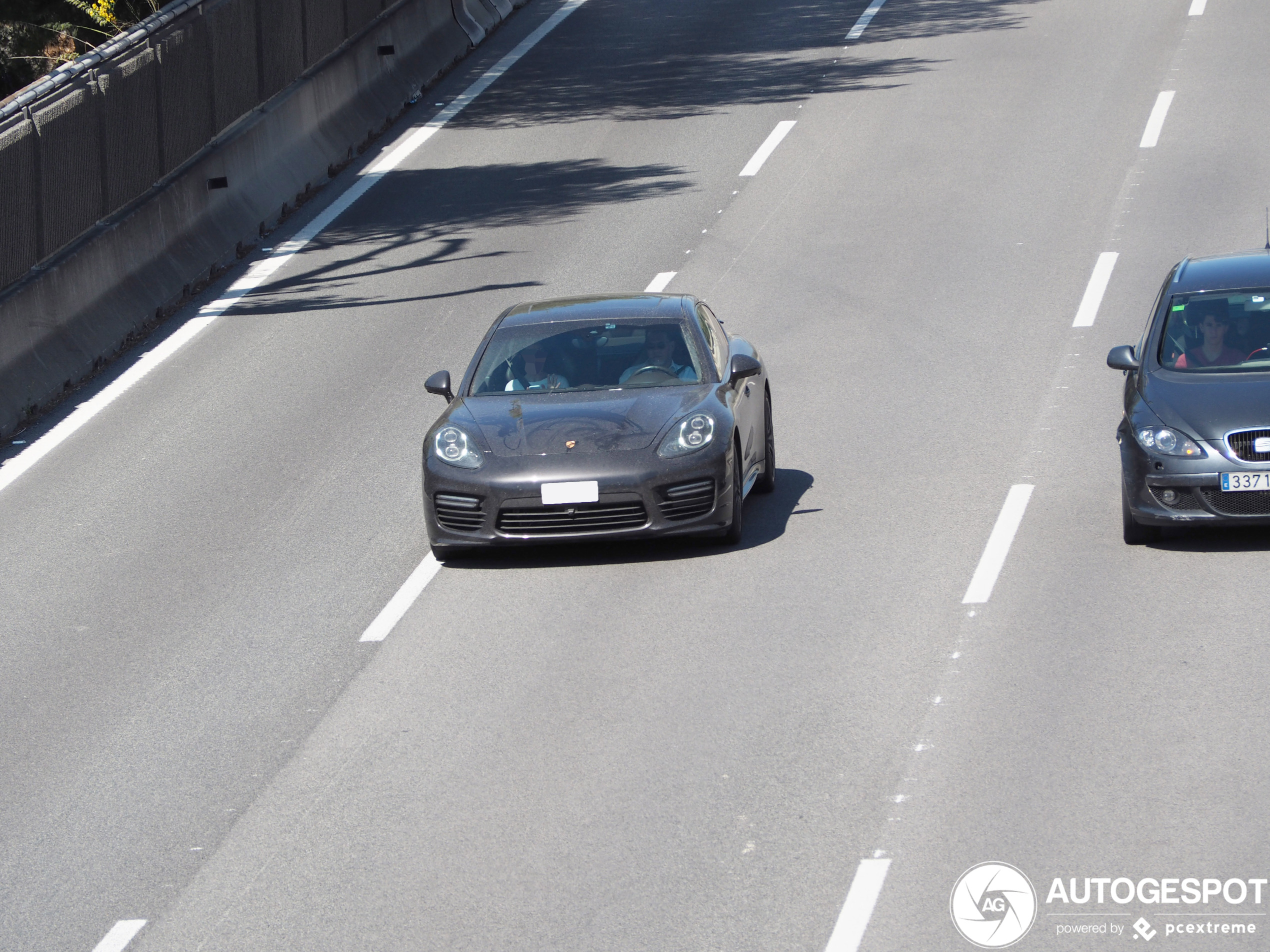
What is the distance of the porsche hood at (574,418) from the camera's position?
36.6 ft

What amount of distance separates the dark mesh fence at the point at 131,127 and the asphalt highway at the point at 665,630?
1.38 m

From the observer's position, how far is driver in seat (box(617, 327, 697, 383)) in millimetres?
12078

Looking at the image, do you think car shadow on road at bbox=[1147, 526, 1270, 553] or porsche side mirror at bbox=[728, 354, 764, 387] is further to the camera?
porsche side mirror at bbox=[728, 354, 764, 387]

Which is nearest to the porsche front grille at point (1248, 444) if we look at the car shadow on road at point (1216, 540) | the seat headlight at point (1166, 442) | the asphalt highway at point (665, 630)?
the seat headlight at point (1166, 442)

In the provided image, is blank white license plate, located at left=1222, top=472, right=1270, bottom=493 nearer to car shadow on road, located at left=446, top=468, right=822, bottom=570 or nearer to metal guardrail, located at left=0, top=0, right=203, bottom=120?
car shadow on road, located at left=446, top=468, right=822, bottom=570

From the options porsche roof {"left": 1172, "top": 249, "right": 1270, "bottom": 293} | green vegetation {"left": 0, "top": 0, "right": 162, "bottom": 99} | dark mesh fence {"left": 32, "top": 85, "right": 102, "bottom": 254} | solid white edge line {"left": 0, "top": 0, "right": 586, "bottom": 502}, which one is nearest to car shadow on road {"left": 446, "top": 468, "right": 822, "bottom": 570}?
porsche roof {"left": 1172, "top": 249, "right": 1270, "bottom": 293}

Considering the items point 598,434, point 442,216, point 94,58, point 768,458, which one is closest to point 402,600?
point 598,434

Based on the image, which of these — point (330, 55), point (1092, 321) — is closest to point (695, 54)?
point (330, 55)

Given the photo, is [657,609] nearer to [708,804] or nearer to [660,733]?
[660,733]

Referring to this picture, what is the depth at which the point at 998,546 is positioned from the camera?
36.1ft

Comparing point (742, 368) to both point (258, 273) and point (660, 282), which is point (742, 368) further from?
point (258, 273)

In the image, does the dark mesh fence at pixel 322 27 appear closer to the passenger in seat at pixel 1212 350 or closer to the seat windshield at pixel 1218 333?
the seat windshield at pixel 1218 333

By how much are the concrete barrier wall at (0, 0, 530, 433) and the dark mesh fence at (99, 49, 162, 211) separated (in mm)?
21

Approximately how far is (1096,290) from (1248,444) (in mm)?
7016
